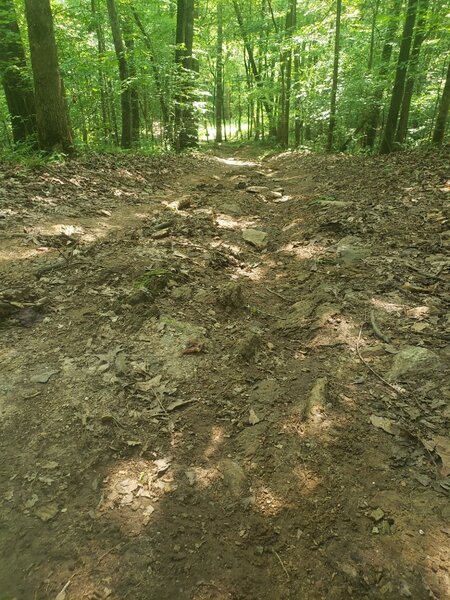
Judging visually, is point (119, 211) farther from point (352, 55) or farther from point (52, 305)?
point (352, 55)

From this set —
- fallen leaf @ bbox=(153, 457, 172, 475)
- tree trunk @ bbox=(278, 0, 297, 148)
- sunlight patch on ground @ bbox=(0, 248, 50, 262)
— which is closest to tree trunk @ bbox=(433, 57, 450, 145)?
sunlight patch on ground @ bbox=(0, 248, 50, 262)

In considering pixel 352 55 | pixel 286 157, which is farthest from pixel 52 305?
pixel 352 55

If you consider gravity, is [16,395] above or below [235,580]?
above

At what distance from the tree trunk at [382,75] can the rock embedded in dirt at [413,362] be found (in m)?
11.5

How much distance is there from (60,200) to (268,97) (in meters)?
16.8

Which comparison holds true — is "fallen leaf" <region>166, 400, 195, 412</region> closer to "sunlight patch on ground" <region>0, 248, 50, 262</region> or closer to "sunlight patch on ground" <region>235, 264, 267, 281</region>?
"sunlight patch on ground" <region>235, 264, 267, 281</region>

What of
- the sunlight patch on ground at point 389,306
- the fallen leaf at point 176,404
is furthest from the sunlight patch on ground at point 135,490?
the sunlight patch on ground at point 389,306

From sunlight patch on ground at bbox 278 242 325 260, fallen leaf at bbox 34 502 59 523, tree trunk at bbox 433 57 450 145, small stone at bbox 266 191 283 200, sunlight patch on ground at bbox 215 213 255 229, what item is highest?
tree trunk at bbox 433 57 450 145

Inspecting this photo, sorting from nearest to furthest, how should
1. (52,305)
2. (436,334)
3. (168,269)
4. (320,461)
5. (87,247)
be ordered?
1. (320,461)
2. (436,334)
3. (52,305)
4. (168,269)
5. (87,247)

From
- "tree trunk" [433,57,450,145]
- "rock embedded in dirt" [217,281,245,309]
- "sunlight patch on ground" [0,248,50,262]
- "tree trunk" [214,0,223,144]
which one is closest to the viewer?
"rock embedded in dirt" [217,281,245,309]

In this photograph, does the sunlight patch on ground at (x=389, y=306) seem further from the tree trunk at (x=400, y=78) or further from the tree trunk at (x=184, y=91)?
the tree trunk at (x=184, y=91)

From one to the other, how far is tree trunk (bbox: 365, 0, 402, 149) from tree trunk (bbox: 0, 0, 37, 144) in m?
9.93

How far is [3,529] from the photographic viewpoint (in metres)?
2.18

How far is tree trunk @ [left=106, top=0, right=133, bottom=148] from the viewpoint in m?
11.5
